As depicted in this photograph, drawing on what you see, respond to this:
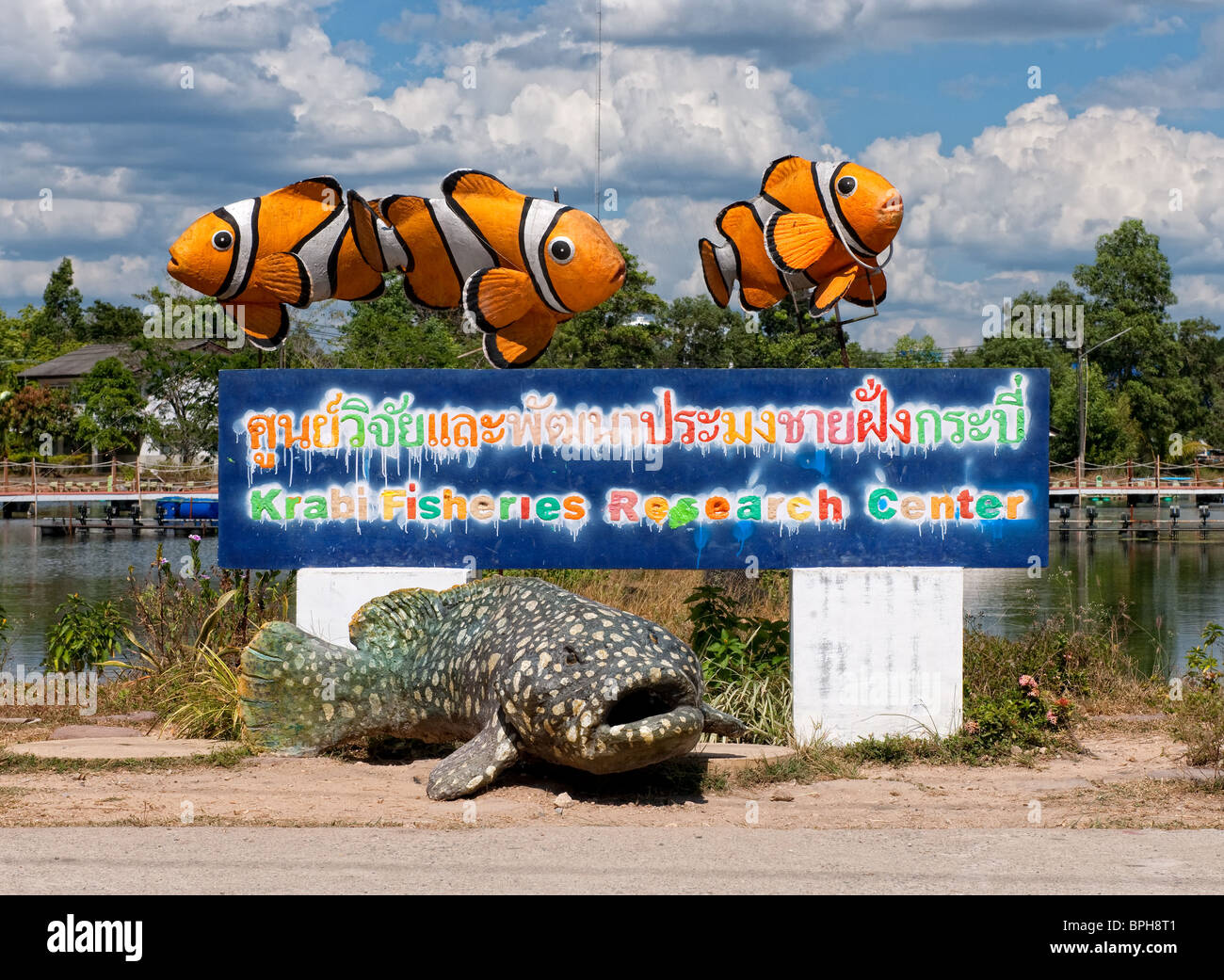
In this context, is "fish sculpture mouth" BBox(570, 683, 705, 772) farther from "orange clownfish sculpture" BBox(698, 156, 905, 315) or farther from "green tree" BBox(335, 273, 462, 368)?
"green tree" BBox(335, 273, 462, 368)

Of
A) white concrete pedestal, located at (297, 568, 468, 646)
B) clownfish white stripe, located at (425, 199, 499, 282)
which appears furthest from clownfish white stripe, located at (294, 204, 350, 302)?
white concrete pedestal, located at (297, 568, 468, 646)

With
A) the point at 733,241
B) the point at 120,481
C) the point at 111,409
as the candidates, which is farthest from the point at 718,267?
the point at 111,409

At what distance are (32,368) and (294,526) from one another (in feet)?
253

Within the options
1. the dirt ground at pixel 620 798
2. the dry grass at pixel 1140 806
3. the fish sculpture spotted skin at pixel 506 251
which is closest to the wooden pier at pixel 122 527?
the fish sculpture spotted skin at pixel 506 251

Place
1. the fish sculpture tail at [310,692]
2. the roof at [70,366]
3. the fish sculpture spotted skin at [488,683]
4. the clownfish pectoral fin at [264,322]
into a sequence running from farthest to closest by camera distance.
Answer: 1. the roof at [70,366]
2. the clownfish pectoral fin at [264,322]
3. the fish sculpture tail at [310,692]
4. the fish sculpture spotted skin at [488,683]

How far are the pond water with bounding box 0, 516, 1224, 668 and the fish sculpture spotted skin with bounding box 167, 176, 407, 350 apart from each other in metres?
8.12

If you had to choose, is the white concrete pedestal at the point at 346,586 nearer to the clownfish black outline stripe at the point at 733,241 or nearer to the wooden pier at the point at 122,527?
the clownfish black outline stripe at the point at 733,241

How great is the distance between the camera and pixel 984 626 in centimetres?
2023

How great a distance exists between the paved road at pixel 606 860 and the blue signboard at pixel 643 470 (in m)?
3.43

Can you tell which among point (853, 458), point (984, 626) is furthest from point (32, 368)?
point (853, 458)

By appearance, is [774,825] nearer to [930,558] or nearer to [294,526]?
[930,558]

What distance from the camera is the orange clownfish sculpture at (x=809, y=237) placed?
12.1m

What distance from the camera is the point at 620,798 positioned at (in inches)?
346

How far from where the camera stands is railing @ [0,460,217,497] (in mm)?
53344
